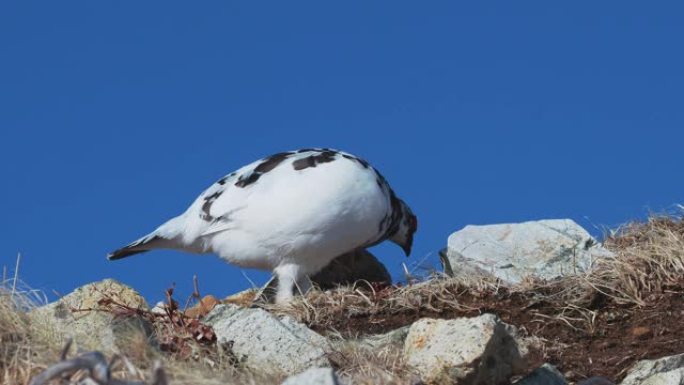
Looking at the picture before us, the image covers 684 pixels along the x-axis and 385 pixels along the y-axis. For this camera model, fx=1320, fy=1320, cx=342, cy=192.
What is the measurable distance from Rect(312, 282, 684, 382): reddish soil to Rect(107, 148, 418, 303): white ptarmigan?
101 cm

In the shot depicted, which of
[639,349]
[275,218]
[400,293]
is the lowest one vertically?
[639,349]

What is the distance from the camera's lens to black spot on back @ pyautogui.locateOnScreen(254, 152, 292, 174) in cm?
936

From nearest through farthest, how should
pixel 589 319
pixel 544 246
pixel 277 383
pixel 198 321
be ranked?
pixel 277 383 < pixel 198 321 < pixel 589 319 < pixel 544 246

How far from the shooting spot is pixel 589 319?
795 centimetres

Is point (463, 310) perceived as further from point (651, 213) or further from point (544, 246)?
point (651, 213)

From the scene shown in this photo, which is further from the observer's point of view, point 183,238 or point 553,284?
point 183,238

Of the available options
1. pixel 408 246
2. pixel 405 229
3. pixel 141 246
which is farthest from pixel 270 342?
pixel 408 246

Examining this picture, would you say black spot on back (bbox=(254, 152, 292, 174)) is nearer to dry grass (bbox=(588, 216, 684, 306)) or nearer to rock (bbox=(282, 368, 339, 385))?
dry grass (bbox=(588, 216, 684, 306))

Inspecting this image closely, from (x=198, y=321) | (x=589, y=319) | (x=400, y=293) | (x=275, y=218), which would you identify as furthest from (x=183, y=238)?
(x=589, y=319)

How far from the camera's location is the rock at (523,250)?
8.98 meters

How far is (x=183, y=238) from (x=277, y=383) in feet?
12.7

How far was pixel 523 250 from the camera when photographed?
936cm

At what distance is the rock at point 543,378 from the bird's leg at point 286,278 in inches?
127

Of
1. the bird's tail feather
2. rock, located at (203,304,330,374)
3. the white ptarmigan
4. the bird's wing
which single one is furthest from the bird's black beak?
rock, located at (203,304,330,374)
